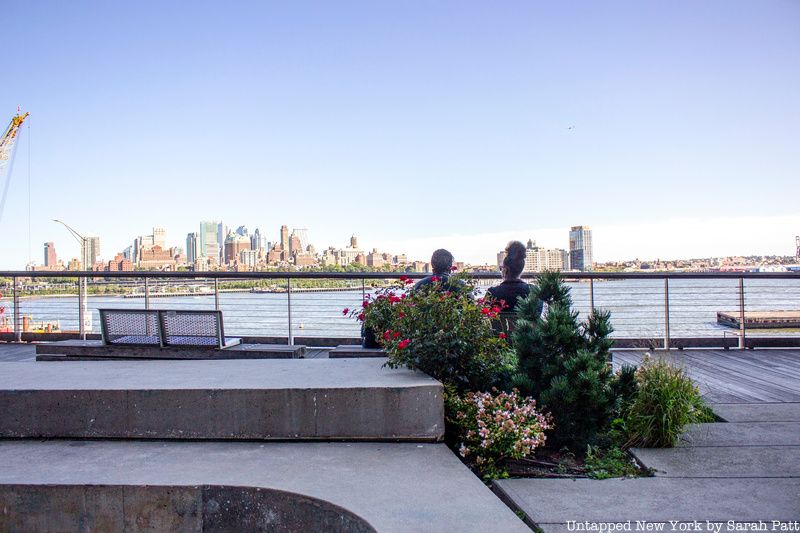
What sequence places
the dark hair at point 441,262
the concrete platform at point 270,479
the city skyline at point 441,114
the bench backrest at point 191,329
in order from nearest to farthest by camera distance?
the concrete platform at point 270,479
the bench backrest at point 191,329
the dark hair at point 441,262
the city skyline at point 441,114

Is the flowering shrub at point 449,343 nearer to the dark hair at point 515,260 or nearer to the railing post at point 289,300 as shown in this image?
the dark hair at point 515,260

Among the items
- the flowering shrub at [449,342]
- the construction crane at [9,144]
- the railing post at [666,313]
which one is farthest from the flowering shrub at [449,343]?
the construction crane at [9,144]

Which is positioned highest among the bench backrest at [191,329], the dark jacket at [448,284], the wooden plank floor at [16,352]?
the dark jacket at [448,284]

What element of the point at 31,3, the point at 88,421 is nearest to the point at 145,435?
the point at 88,421

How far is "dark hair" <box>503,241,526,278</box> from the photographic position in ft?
15.8

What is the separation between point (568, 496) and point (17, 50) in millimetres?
25489

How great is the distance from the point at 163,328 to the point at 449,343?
2555 mm

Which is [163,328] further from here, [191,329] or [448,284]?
[448,284]

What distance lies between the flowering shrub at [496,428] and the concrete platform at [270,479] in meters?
0.20

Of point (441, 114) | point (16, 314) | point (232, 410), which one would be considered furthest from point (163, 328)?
point (441, 114)

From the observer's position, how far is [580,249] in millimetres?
11047

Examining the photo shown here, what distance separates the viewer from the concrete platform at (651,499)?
239 centimetres

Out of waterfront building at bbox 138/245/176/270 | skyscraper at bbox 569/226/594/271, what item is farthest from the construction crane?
skyscraper at bbox 569/226/594/271

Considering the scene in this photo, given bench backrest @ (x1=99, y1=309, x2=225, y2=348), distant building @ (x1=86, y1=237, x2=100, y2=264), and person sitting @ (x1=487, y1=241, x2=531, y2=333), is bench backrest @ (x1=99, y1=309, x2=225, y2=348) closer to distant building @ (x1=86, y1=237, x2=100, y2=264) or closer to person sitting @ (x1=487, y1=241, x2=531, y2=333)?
person sitting @ (x1=487, y1=241, x2=531, y2=333)
